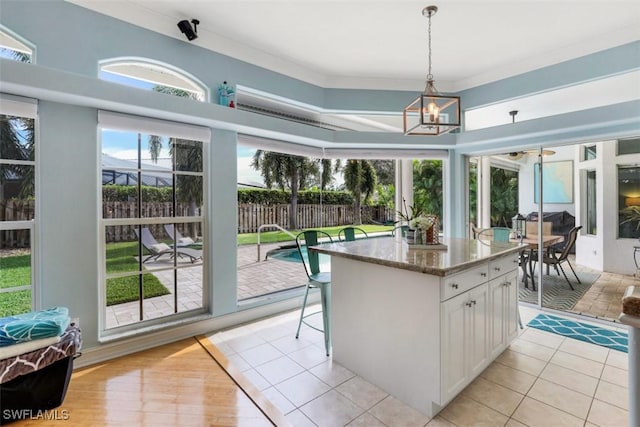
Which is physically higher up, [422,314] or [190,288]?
[422,314]

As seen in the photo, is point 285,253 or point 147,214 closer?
point 147,214

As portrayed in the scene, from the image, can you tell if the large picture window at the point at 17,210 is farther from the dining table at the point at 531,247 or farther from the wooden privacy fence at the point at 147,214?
the dining table at the point at 531,247

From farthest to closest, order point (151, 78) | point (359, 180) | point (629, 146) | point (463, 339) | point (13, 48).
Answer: point (359, 180)
point (629, 146)
point (151, 78)
point (13, 48)
point (463, 339)

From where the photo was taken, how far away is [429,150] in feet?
14.9

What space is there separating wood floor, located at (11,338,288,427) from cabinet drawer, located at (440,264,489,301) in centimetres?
135

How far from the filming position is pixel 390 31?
3.07 m

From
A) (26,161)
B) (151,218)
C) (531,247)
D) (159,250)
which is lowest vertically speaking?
(531,247)

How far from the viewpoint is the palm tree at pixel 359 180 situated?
4617mm

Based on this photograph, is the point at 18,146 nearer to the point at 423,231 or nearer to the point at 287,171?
the point at 287,171

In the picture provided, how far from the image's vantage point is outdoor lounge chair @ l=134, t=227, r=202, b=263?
2988 millimetres

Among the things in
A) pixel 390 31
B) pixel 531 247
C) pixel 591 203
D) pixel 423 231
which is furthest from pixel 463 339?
pixel 591 203

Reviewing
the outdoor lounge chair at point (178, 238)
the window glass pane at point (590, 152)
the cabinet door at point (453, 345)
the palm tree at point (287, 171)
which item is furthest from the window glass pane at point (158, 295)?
the window glass pane at point (590, 152)

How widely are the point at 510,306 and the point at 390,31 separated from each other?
2907 mm

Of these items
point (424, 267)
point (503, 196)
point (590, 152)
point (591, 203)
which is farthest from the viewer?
point (503, 196)
